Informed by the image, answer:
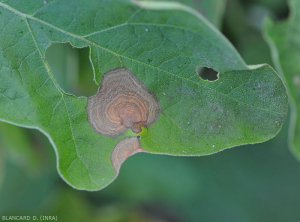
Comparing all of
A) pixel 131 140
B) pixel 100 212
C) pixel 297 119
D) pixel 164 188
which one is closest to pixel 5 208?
pixel 100 212

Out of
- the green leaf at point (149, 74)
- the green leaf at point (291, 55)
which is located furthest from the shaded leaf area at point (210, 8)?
the green leaf at point (149, 74)

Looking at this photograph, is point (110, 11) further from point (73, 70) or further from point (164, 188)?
point (164, 188)

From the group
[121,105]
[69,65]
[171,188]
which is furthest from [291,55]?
[171,188]

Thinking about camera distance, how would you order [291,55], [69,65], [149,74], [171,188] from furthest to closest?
[171,188], [69,65], [291,55], [149,74]

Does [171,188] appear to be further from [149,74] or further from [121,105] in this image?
[149,74]

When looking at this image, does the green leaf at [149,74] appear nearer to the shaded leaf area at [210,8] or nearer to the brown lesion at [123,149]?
the brown lesion at [123,149]

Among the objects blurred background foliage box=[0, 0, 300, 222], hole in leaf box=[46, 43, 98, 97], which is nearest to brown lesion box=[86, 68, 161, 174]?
hole in leaf box=[46, 43, 98, 97]
